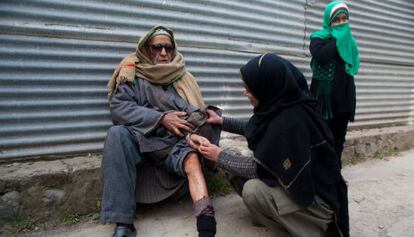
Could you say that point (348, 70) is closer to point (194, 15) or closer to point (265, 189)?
point (194, 15)

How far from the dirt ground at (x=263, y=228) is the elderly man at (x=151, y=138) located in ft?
0.60

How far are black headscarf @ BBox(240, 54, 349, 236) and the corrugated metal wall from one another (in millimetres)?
1470

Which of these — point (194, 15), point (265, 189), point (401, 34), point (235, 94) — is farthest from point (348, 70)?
point (401, 34)

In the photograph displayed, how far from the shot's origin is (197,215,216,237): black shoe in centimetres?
208

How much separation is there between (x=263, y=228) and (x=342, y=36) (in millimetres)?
1934

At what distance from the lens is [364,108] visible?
524 centimetres

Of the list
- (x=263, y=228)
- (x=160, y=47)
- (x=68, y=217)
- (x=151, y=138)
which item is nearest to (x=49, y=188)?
(x=68, y=217)

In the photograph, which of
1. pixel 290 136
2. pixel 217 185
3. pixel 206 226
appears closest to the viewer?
pixel 290 136

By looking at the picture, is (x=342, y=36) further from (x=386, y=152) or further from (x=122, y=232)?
(x=122, y=232)

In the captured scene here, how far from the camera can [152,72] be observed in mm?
2758

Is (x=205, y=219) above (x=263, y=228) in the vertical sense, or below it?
above

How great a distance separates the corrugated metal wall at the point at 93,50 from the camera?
2.68 meters

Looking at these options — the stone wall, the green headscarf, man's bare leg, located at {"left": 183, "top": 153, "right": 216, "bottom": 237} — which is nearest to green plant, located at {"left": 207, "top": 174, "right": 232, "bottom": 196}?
man's bare leg, located at {"left": 183, "top": 153, "right": 216, "bottom": 237}

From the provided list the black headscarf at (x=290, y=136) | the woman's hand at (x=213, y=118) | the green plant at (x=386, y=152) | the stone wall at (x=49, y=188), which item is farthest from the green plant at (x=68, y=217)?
the green plant at (x=386, y=152)
